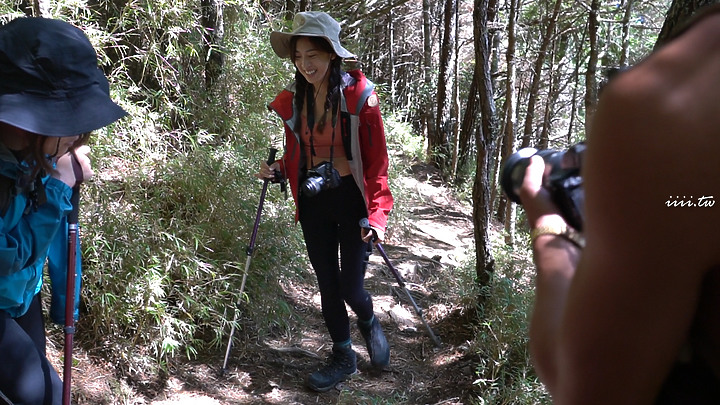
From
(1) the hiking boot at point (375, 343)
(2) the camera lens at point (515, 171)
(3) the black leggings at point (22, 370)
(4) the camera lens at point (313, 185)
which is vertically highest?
(2) the camera lens at point (515, 171)

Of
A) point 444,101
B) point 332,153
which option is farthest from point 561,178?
point 444,101

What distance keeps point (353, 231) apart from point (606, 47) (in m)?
9.06

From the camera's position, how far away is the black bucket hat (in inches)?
76.2

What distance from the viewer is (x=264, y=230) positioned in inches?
196

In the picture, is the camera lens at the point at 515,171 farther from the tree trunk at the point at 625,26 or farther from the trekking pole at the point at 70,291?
the tree trunk at the point at 625,26

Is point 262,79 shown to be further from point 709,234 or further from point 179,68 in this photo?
point 709,234

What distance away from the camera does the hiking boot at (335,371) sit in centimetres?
407

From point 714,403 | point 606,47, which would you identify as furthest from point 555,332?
point 606,47

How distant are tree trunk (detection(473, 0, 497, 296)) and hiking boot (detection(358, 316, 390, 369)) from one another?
0.87 m

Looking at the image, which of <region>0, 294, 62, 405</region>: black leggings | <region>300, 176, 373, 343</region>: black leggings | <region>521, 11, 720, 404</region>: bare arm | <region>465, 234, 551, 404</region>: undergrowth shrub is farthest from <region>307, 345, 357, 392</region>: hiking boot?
<region>521, 11, 720, 404</region>: bare arm

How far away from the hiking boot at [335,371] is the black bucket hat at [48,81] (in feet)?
8.26

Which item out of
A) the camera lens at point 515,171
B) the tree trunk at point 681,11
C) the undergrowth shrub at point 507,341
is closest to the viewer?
the camera lens at point 515,171

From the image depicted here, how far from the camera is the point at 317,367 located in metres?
4.46

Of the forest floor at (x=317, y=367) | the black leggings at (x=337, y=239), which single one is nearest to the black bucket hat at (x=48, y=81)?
the black leggings at (x=337, y=239)
